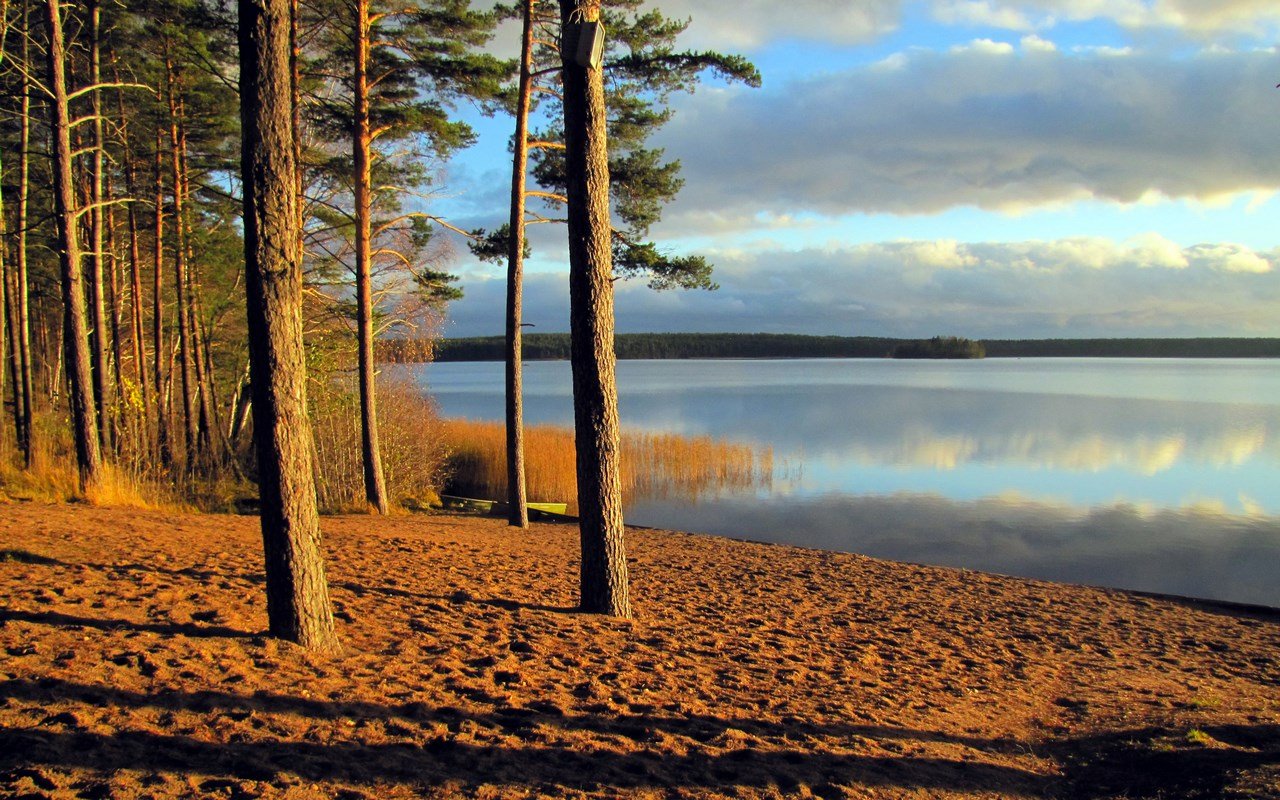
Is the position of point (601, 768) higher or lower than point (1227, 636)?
higher

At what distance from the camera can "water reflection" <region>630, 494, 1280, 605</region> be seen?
12992mm

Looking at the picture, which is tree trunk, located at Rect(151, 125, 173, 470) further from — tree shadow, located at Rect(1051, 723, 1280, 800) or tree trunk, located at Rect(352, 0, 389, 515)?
tree shadow, located at Rect(1051, 723, 1280, 800)

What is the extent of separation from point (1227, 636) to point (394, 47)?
13.5 m

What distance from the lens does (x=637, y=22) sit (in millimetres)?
12164

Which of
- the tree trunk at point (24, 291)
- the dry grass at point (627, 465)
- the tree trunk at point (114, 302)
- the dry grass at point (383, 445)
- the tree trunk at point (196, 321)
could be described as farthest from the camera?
the dry grass at point (627, 465)

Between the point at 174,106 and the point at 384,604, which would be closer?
the point at 384,604

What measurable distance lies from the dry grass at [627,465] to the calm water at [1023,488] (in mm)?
983

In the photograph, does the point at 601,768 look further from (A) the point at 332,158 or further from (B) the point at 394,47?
(A) the point at 332,158

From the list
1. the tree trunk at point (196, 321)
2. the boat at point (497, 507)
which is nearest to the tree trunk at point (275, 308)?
the boat at point (497, 507)

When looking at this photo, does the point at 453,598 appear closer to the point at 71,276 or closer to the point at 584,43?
the point at 584,43

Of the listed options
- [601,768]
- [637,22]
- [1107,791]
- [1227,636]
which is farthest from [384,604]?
[637,22]

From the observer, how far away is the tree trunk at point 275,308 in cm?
454

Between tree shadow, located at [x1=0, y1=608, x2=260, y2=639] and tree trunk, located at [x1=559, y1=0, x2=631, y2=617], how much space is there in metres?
2.56

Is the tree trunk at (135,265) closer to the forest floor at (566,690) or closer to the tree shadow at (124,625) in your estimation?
the forest floor at (566,690)
